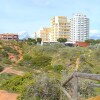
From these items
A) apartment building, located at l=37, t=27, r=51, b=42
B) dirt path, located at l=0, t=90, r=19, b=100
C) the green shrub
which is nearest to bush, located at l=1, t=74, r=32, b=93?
dirt path, located at l=0, t=90, r=19, b=100

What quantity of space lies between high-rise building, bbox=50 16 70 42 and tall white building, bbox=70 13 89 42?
2.01 meters

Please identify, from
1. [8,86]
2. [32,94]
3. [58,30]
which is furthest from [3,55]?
[58,30]

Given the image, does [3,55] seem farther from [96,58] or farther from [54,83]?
[54,83]

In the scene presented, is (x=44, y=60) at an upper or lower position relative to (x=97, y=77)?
lower

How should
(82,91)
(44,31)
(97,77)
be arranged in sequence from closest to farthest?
(97,77), (82,91), (44,31)

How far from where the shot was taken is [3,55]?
1391 inches

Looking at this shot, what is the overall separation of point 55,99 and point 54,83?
459 mm

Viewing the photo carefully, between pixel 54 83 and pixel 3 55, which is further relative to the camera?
pixel 3 55

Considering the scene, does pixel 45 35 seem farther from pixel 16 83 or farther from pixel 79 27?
pixel 16 83

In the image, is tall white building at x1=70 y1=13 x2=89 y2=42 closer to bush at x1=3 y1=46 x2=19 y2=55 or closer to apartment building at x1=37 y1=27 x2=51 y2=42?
apartment building at x1=37 y1=27 x2=51 y2=42

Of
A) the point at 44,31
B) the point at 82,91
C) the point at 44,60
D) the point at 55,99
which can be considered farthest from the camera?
the point at 44,31

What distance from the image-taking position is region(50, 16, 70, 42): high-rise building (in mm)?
111562

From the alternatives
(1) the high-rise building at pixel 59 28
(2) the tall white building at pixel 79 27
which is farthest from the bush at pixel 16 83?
(2) the tall white building at pixel 79 27

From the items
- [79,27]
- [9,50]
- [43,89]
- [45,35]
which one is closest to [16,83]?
[43,89]
